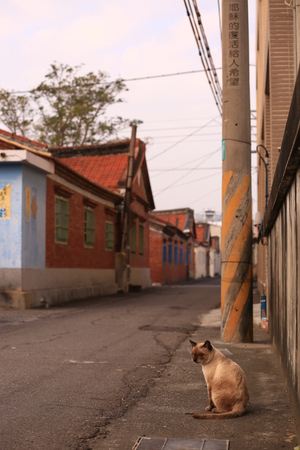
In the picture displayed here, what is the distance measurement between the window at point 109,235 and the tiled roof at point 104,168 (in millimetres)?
2492

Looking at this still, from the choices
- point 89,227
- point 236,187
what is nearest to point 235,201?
point 236,187

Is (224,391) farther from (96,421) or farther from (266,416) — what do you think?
(96,421)

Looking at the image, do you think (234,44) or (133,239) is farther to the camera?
(133,239)

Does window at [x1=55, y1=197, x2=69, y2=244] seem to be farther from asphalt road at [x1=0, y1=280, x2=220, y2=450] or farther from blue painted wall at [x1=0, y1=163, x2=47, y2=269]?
asphalt road at [x1=0, y1=280, x2=220, y2=450]

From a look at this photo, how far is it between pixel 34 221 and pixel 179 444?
44.2ft

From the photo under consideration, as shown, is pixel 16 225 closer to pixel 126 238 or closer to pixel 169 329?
pixel 169 329

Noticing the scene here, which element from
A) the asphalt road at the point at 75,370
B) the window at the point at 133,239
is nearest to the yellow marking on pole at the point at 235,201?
the asphalt road at the point at 75,370

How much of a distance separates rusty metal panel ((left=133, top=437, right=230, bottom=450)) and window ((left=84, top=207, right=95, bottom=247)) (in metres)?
18.6

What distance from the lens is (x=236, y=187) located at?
9.60 meters

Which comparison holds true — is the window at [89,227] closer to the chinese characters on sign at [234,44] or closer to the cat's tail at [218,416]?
the chinese characters on sign at [234,44]

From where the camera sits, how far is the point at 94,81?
3828 centimetres

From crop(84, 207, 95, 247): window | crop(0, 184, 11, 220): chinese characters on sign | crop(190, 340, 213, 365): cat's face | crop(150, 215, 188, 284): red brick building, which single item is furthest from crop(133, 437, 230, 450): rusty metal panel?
crop(150, 215, 188, 284): red brick building

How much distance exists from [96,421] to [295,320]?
182cm

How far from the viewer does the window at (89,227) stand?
23.0 meters
